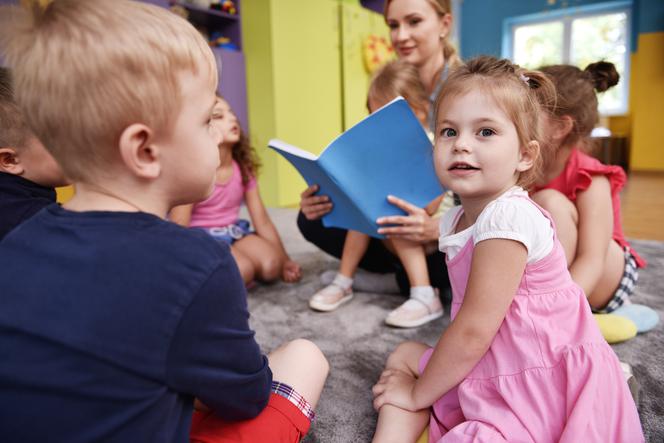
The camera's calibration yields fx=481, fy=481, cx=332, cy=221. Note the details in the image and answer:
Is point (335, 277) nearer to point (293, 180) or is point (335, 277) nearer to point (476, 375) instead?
point (476, 375)

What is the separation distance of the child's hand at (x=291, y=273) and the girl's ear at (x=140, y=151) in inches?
40.3

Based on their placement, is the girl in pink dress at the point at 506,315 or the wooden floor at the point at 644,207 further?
the wooden floor at the point at 644,207

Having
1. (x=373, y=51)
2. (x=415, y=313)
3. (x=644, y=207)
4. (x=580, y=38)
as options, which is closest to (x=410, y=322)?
(x=415, y=313)

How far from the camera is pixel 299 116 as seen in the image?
290 centimetres

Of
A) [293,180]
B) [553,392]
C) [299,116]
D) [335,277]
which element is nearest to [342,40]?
[299,116]

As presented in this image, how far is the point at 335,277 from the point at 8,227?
0.82 meters

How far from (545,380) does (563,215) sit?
492mm

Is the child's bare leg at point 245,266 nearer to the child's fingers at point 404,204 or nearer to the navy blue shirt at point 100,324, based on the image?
the child's fingers at point 404,204

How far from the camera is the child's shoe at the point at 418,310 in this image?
43.3 inches

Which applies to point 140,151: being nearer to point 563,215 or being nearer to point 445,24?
point 563,215

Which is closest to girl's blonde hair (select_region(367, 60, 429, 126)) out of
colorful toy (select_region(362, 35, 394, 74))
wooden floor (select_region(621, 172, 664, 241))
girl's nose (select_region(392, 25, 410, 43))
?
girl's nose (select_region(392, 25, 410, 43))

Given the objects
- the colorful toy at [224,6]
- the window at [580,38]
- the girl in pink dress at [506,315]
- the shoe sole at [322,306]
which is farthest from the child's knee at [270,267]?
the window at [580,38]

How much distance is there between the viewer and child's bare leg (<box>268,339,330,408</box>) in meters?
0.64

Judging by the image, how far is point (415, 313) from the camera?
1.12 m
